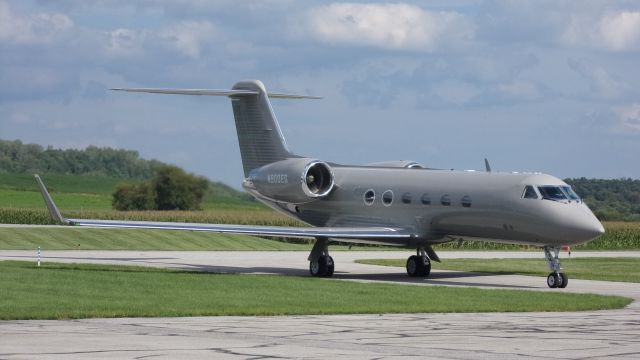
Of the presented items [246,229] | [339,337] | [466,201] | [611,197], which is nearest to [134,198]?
[611,197]

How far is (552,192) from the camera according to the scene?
106 feet

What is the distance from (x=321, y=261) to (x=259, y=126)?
22.1 feet

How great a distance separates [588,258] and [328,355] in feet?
114

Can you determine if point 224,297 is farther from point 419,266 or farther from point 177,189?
point 177,189

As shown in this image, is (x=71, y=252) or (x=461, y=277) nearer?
(x=461, y=277)

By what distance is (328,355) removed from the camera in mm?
15984

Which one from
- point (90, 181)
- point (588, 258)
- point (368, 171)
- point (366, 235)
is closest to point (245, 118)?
point (368, 171)

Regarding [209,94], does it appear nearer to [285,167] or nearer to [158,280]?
[285,167]

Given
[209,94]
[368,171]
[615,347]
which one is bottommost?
[615,347]

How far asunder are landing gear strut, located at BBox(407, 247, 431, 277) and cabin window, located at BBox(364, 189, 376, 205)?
2.08m

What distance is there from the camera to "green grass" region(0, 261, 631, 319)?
22281 millimetres

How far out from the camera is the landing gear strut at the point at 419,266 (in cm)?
3575

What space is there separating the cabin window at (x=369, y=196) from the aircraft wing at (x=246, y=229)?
140 centimetres

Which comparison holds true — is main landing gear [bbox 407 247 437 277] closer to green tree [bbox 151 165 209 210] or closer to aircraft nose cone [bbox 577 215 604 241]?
aircraft nose cone [bbox 577 215 604 241]
